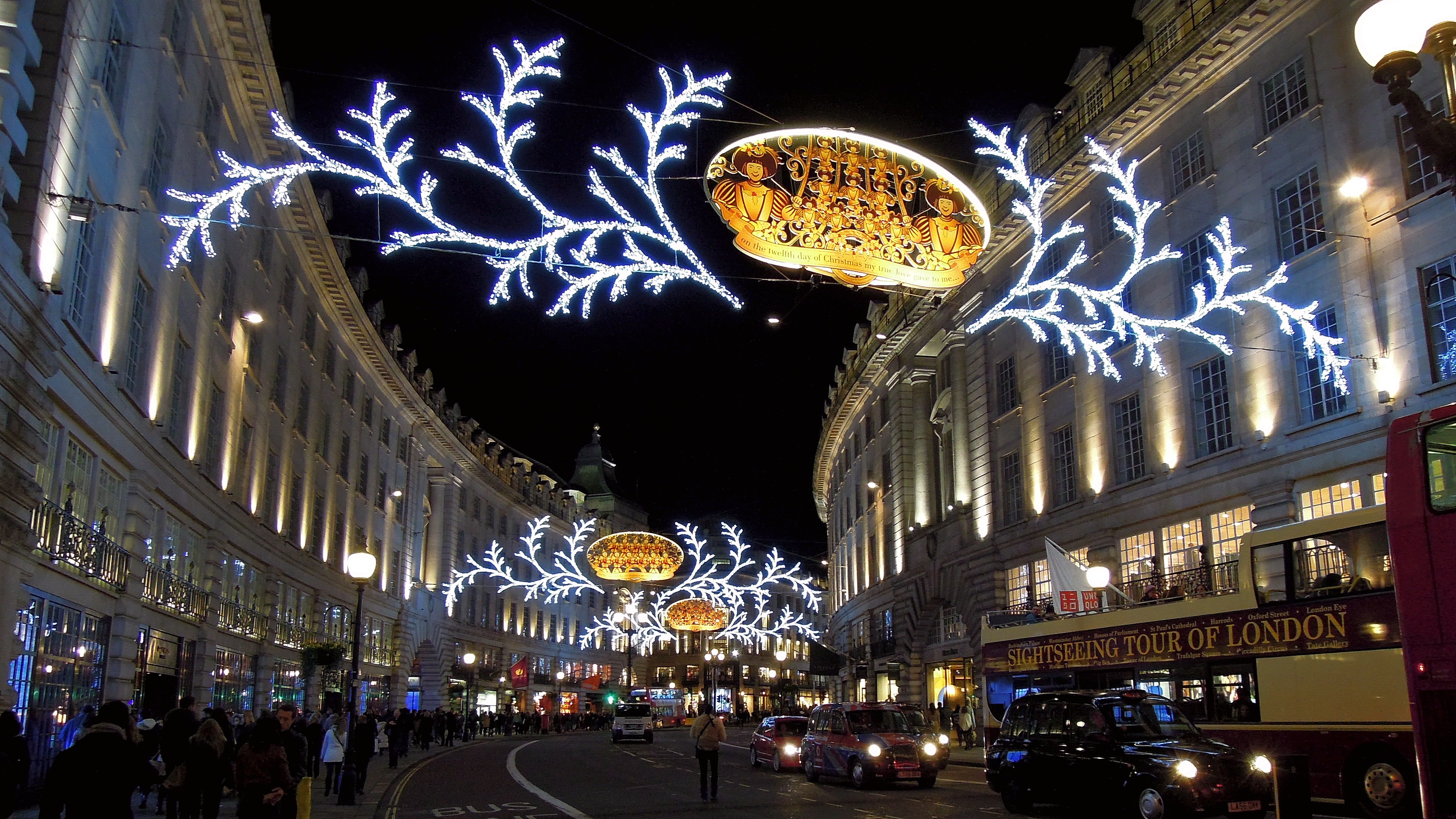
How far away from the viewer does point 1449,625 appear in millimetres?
10148

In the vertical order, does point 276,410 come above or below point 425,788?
above

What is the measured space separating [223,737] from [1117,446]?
24.2 m

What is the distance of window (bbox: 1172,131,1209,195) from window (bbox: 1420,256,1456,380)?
280 inches

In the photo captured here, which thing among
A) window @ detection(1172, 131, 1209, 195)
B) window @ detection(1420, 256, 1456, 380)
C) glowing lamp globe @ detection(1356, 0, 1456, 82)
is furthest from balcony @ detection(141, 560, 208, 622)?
window @ detection(1172, 131, 1209, 195)

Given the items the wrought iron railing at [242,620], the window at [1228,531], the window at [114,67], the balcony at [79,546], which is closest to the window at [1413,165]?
the window at [1228,531]

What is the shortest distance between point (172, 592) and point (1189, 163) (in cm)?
2593

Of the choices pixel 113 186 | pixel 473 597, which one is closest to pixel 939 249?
pixel 113 186

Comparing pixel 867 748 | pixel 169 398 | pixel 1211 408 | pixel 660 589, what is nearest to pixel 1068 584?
pixel 1211 408

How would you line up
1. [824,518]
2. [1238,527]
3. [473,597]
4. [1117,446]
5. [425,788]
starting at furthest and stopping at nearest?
[824,518], [473,597], [1117,446], [1238,527], [425,788]

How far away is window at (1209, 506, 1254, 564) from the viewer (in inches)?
1013

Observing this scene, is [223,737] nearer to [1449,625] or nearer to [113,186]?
[113,186]

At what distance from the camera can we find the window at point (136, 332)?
2114cm

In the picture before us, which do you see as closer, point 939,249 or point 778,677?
point 939,249

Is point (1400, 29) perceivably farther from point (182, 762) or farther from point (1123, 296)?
point (1123, 296)
